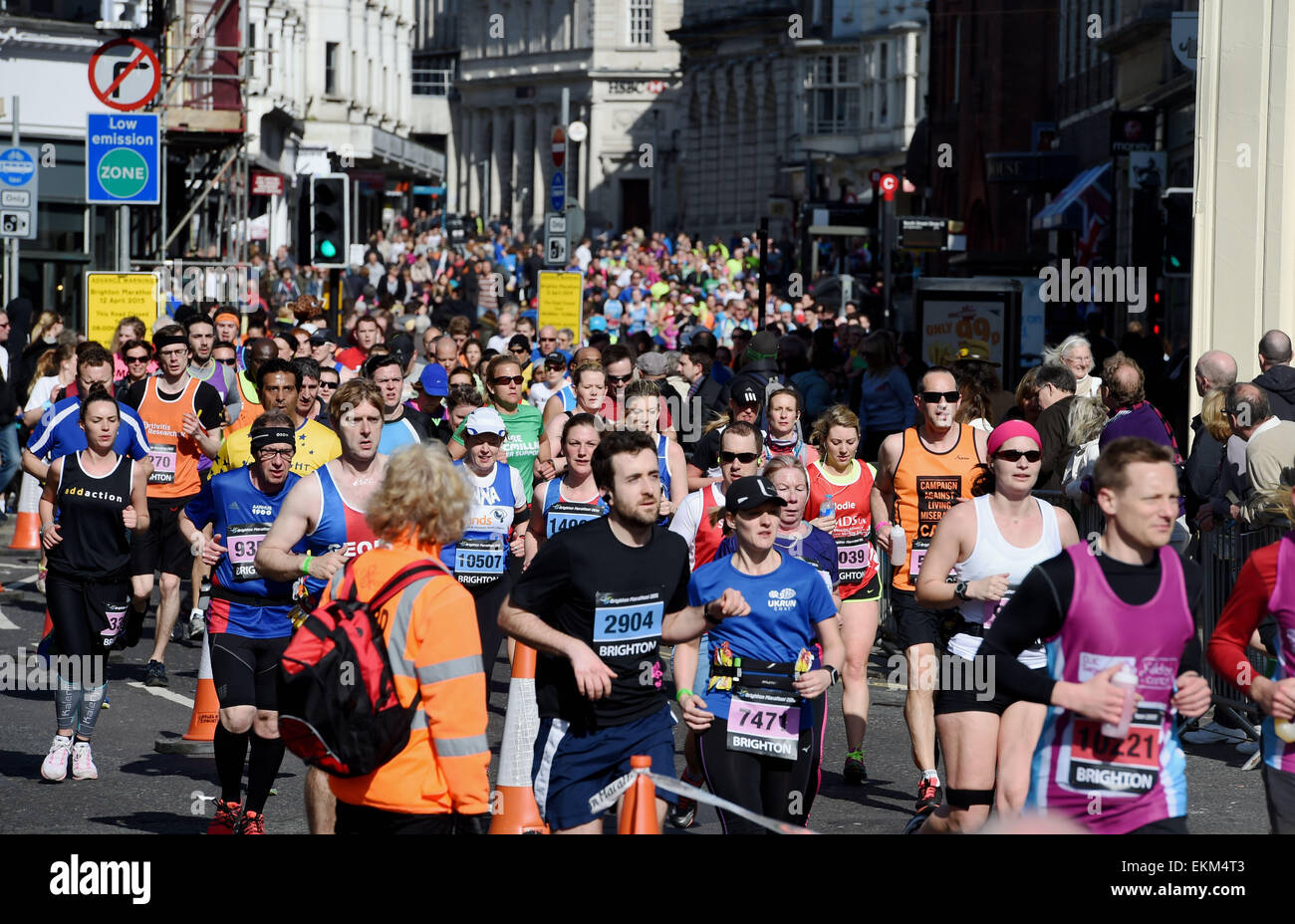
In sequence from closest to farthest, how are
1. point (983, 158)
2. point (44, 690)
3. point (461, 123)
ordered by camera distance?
point (44, 690)
point (983, 158)
point (461, 123)

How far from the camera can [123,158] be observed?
17.9 m

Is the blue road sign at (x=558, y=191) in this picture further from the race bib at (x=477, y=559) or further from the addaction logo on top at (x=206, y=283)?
the race bib at (x=477, y=559)

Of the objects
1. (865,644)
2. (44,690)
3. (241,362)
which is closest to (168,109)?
(241,362)

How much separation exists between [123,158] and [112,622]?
888 centimetres

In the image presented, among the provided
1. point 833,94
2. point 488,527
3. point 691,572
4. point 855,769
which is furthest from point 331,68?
point 691,572

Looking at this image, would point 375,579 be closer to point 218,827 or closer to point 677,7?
point 218,827

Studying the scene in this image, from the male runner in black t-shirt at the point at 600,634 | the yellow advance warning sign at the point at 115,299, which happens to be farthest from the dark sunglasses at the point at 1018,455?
the yellow advance warning sign at the point at 115,299

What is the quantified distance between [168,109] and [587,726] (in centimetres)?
2758

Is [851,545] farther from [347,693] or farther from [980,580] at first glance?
[347,693]

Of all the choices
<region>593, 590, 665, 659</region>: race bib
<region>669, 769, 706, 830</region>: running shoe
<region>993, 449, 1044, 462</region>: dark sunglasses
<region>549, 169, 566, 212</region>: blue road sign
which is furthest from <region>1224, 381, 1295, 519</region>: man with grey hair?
<region>549, 169, 566, 212</region>: blue road sign

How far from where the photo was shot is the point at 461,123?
137 m

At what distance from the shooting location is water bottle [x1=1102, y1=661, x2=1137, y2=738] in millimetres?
5421

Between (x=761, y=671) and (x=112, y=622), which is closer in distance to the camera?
(x=761, y=671)

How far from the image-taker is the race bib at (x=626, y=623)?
21.2ft
